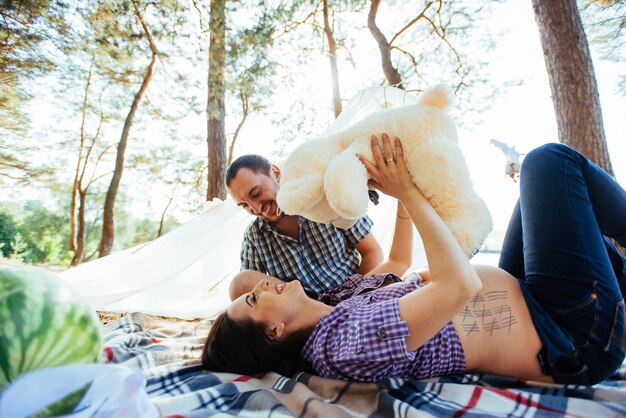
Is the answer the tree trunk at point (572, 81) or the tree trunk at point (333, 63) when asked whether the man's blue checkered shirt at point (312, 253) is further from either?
the tree trunk at point (333, 63)

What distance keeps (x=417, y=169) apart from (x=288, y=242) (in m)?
0.82

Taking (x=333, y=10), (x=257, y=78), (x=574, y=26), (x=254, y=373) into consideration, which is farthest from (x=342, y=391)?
(x=333, y=10)

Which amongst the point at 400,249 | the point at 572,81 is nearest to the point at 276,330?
the point at 400,249

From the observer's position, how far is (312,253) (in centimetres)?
137

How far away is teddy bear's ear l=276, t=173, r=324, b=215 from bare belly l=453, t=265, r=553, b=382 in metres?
0.46

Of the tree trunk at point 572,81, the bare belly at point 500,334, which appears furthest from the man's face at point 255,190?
the tree trunk at point 572,81

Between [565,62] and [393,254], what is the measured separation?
1.73 meters

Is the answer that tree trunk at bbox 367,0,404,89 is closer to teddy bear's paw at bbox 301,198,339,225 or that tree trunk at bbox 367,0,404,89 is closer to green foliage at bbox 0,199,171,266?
teddy bear's paw at bbox 301,198,339,225

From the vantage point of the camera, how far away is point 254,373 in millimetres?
905

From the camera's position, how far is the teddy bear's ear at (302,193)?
0.63 metres

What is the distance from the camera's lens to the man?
4.22ft

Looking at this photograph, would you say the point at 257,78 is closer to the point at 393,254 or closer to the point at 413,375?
the point at 393,254

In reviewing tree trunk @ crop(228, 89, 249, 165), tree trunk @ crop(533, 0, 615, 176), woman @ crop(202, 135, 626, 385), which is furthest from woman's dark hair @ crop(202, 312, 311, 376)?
tree trunk @ crop(228, 89, 249, 165)

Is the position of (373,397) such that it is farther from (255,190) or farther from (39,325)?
(255,190)
